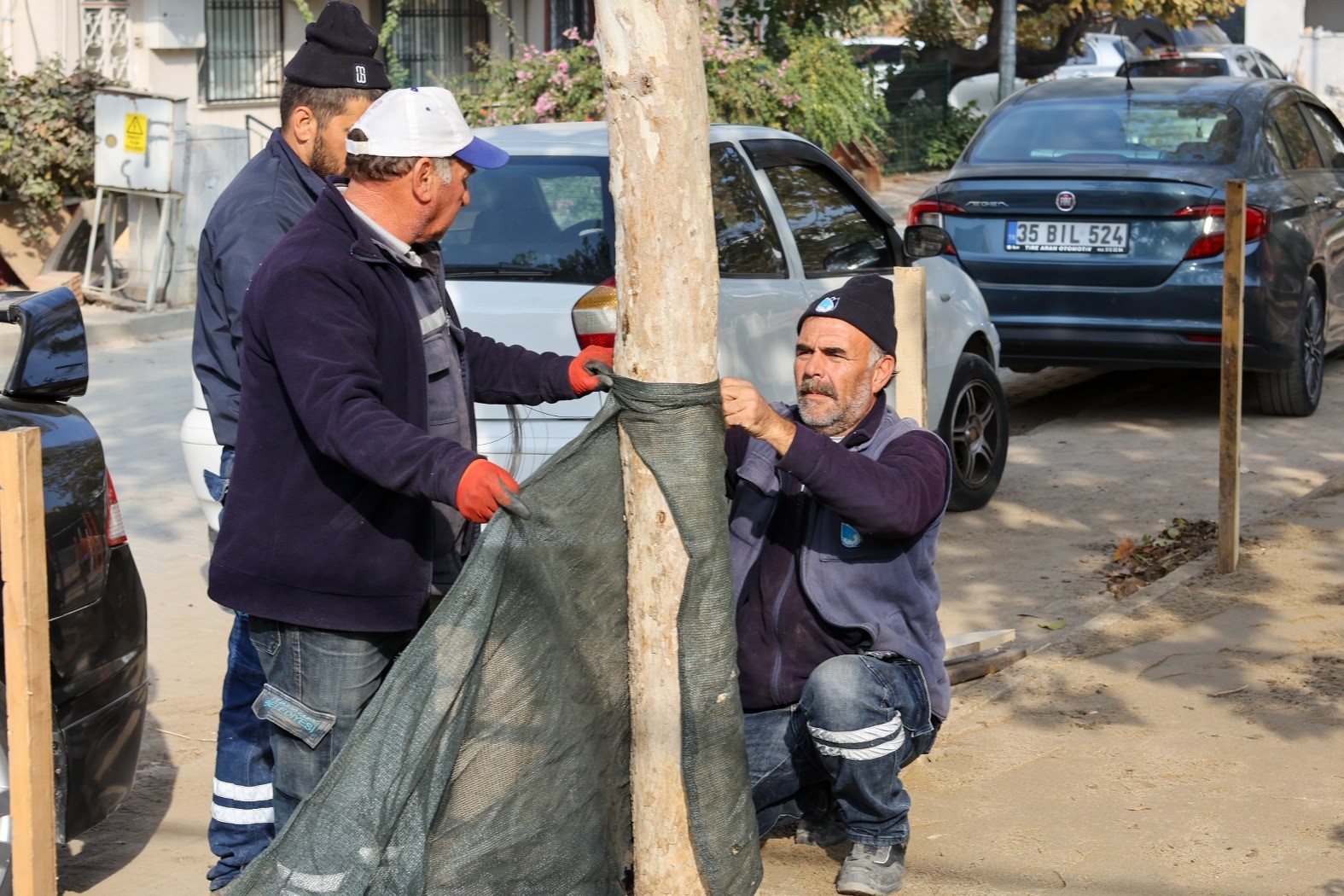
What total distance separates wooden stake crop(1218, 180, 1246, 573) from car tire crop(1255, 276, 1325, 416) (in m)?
2.85

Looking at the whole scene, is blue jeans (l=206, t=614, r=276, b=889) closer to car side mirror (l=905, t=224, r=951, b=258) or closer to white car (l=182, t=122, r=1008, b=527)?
white car (l=182, t=122, r=1008, b=527)

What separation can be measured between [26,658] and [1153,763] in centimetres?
302

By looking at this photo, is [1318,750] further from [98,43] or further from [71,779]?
[98,43]

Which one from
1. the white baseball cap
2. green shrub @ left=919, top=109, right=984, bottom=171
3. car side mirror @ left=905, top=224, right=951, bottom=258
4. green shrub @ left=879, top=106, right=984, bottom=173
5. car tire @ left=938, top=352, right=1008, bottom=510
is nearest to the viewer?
the white baseball cap

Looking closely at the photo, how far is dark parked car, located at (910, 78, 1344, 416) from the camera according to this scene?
828 centimetres

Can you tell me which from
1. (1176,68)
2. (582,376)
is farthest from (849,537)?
(1176,68)

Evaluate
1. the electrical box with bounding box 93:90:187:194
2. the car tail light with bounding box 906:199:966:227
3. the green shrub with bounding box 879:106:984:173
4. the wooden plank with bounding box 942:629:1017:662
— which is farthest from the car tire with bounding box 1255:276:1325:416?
the green shrub with bounding box 879:106:984:173

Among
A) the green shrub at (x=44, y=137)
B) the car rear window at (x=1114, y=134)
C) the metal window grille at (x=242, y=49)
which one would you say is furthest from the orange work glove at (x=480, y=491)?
the metal window grille at (x=242, y=49)

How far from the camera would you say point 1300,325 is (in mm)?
8742

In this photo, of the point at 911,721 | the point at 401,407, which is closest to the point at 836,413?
the point at 911,721

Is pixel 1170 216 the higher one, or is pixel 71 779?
pixel 1170 216

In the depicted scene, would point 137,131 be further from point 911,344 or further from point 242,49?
point 911,344

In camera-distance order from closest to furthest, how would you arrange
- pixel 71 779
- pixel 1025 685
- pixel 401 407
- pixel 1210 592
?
pixel 401 407 < pixel 71 779 < pixel 1025 685 < pixel 1210 592

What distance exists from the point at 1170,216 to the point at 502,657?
619 cm
